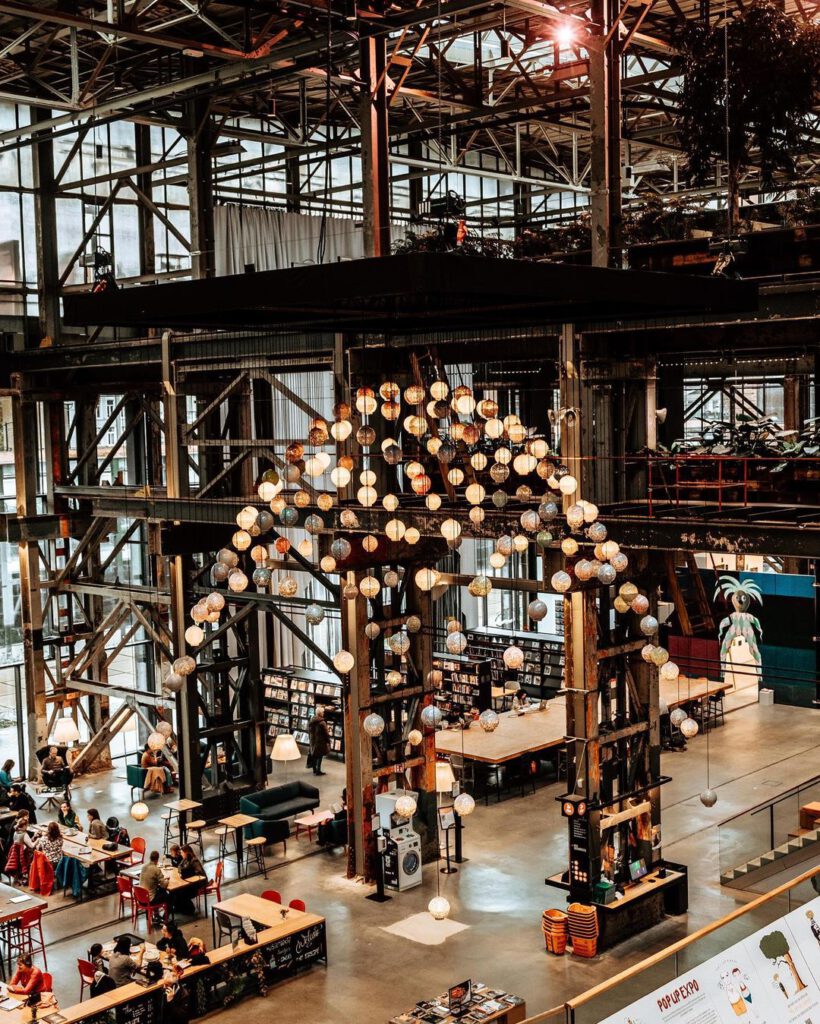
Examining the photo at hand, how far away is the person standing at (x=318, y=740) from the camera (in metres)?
20.3

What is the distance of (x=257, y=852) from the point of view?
1655 centimetres

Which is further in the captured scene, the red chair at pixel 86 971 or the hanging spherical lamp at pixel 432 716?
the hanging spherical lamp at pixel 432 716

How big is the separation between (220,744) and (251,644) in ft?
6.84

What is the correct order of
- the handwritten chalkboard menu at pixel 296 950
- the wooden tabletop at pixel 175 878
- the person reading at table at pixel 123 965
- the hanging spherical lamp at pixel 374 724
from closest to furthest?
1. the person reading at table at pixel 123 965
2. the handwritten chalkboard menu at pixel 296 950
3. the hanging spherical lamp at pixel 374 724
4. the wooden tabletop at pixel 175 878

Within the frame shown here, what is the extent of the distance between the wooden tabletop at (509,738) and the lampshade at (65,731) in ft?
18.0

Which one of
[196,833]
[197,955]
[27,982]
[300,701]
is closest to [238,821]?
[196,833]

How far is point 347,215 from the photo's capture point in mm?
25656

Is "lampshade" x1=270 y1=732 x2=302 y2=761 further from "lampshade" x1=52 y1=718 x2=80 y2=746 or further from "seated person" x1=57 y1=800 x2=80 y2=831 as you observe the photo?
"lampshade" x1=52 y1=718 x2=80 y2=746

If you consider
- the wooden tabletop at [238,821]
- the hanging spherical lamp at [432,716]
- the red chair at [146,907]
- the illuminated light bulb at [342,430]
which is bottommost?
the red chair at [146,907]

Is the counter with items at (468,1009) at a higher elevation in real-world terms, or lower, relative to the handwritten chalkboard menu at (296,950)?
higher

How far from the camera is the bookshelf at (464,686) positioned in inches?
883

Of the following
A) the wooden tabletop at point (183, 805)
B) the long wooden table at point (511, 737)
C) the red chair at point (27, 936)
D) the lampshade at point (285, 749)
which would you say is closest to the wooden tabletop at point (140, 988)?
the red chair at point (27, 936)

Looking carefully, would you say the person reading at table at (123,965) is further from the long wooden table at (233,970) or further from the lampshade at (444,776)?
the lampshade at (444,776)

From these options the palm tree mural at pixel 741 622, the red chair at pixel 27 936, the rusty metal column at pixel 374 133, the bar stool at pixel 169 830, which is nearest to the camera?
the rusty metal column at pixel 374 133
